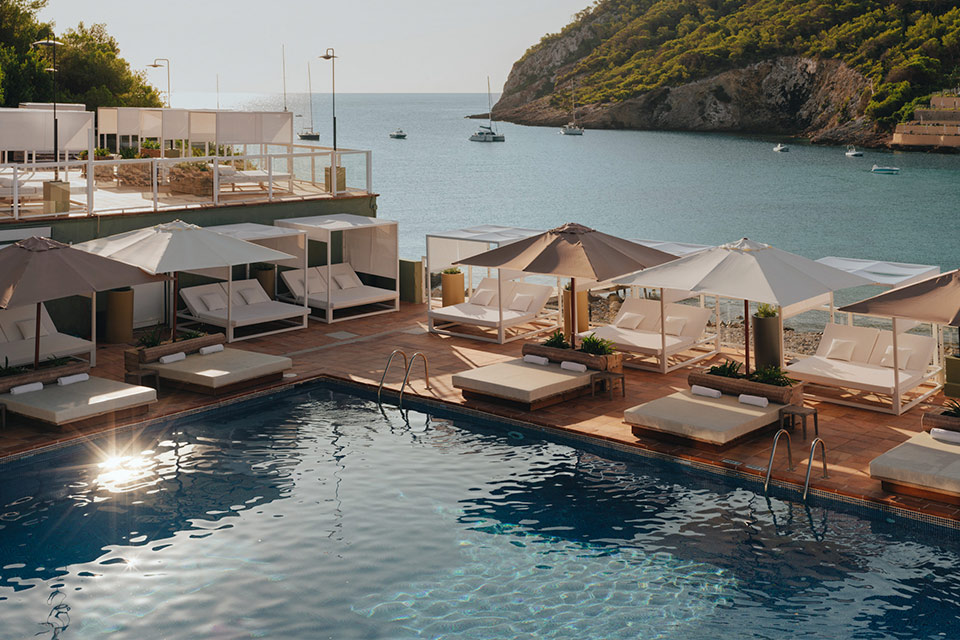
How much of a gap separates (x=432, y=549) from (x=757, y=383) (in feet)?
16.0

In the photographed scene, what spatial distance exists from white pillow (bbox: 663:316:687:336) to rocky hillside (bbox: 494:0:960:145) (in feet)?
305

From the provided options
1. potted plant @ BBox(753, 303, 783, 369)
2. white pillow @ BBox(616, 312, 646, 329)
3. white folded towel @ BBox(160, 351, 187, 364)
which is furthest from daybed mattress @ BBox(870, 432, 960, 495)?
white folded towel @ BBox(160, 351, 187, 364)

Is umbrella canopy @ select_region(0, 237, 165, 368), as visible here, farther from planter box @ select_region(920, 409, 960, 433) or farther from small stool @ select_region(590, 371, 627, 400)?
planter box @ select_region(920, 409, 960, 433)

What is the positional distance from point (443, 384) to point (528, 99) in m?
156

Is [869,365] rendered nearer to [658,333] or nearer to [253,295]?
[658,333]

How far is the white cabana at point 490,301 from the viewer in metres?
16.2

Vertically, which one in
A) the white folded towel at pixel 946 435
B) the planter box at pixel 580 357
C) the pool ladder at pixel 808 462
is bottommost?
the pool ladder at pixel 808 462

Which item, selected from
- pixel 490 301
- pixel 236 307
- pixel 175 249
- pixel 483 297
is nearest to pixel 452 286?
pixel 483 297

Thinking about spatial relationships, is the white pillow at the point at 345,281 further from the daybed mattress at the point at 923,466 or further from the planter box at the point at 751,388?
the daybed mattress at the point at 923,466

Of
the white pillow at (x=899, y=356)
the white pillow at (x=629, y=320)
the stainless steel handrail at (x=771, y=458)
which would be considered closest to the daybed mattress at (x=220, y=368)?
the white pillow at (x=629, y=320)

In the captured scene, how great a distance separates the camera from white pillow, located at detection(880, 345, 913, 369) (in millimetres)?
12594

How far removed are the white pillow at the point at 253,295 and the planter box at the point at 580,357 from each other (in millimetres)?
5483

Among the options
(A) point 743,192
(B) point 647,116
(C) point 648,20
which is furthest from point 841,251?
(C) point 648,20

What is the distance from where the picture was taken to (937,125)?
312 feet
